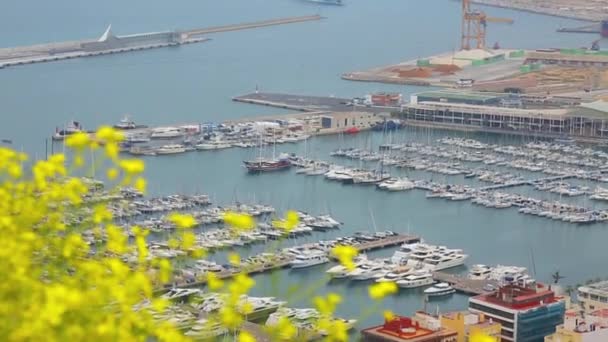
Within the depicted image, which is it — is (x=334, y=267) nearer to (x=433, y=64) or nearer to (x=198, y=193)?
(x=198, y=193)

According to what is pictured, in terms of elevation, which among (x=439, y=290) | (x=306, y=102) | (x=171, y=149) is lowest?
(x=439, y=290)

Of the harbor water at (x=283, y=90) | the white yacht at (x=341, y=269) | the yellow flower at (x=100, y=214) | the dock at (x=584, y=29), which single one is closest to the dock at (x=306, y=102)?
the harbor water at (x=283, y=90)

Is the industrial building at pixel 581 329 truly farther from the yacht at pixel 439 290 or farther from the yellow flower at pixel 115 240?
the yellow flower at pixel 115 240

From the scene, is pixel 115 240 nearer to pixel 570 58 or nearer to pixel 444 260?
pixel 444 260

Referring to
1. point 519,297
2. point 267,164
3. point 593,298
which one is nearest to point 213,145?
point 267,164

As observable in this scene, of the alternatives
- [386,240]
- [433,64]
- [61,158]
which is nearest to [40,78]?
[433,64]

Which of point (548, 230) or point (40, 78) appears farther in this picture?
point (40, 78)
